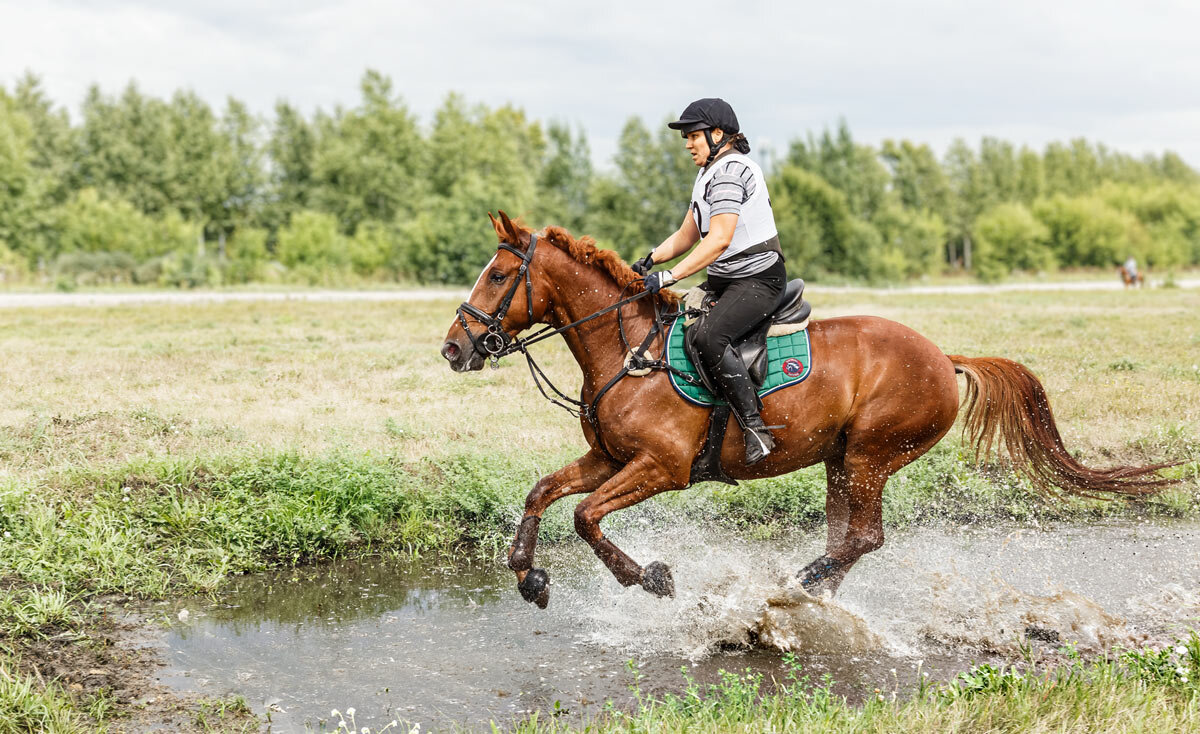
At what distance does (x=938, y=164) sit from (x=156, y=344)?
87.8 m

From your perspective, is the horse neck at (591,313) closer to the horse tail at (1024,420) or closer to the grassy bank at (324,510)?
the grassy bank at (324,510)

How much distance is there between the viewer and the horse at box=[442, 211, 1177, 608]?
20.8 feet

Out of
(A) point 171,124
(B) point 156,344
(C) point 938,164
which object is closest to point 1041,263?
(C) point 938,164

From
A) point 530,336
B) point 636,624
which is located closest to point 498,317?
point 530,336

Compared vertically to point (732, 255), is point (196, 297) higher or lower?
lower

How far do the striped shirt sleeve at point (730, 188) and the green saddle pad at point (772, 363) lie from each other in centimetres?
86

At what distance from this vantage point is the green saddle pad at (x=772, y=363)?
6430 millimetres

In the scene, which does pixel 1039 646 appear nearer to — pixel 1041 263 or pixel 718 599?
pixel 718 599

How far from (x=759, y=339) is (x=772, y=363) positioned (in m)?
0.21

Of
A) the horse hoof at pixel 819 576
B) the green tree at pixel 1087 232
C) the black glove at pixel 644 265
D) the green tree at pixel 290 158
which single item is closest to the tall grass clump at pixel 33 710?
the black glove at pixel 644 265

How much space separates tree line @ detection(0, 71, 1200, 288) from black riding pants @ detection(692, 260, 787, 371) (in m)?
36.2

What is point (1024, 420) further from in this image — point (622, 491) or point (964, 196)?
point (964, 196)

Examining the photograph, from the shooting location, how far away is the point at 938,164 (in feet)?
305

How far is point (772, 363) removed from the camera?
6559 millimetres
